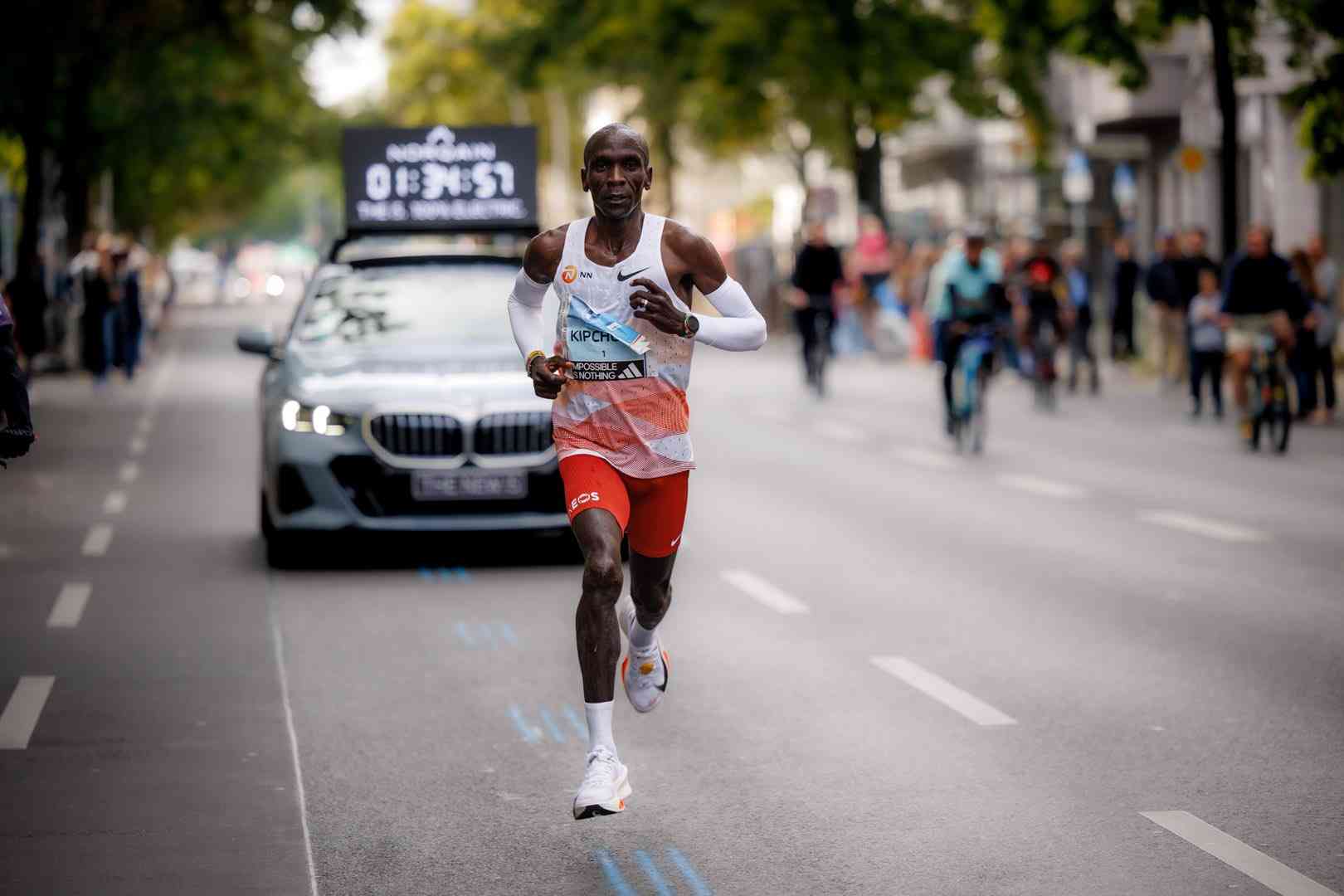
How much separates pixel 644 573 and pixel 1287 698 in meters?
2.63

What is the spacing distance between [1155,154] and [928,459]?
2872 cm

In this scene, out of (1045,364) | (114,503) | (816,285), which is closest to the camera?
(114,503)

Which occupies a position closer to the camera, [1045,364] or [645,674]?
[645,674]

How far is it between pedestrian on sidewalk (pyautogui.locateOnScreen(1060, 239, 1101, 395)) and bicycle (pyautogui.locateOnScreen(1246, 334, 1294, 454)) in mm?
7418

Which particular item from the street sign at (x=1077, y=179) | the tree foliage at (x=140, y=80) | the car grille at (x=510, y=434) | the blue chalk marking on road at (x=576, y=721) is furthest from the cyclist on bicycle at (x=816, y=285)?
the blue chalk marking on road at (x=576, y=721)

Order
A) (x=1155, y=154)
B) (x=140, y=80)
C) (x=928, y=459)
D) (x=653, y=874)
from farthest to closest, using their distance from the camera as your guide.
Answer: (x=1155, y=154)
(x=140, y=80)
(x=928, y=459)
(x=653, y=874)

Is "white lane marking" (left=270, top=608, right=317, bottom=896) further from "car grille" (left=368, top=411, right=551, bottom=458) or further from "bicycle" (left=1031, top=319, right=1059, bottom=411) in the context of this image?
"bicycle" (left=1031, top=319, right=1059, bottom=411)

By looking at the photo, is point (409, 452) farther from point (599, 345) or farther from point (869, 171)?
point (869, 171)

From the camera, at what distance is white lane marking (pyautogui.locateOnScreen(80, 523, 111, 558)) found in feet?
44.2

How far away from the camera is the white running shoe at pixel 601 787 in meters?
6.35

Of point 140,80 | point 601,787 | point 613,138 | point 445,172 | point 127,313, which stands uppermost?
point 140,80

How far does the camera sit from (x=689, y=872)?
6.05 metres

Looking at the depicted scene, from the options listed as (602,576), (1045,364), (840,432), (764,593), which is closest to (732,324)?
(602,576)

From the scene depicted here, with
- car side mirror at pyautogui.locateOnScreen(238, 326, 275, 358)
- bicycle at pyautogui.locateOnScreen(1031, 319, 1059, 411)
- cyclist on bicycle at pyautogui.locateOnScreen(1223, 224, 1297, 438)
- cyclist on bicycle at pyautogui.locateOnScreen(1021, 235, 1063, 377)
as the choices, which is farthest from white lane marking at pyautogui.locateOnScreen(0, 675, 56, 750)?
cyclist on bicycle at pyautogui.locateOnScreen(1021, 235, 1063, 377)
